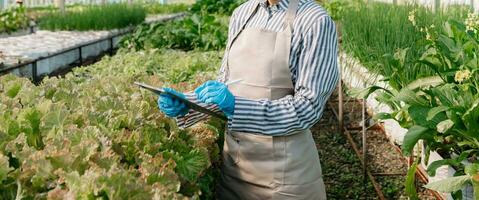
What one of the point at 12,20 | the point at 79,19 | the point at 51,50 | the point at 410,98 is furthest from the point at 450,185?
the point at 12,20

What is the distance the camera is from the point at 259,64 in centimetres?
249

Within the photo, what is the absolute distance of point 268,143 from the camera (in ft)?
8.17

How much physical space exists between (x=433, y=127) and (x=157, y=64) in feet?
10.6

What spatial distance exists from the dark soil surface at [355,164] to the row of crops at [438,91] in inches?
31.5

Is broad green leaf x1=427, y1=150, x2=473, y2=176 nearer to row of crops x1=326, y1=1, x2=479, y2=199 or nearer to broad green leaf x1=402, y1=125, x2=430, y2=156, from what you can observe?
row of crops x1=326, y1=1, x2=479, y2=199

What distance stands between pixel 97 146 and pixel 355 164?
12.8 feet

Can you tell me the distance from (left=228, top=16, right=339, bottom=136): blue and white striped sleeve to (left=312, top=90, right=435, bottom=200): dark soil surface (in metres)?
2.52

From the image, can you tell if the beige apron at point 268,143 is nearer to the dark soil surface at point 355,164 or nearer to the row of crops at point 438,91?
the row of crops at point 438,91

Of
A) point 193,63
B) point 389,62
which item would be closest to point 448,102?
point 389,62

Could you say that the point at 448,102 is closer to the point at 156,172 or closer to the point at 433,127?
the point at 433,127

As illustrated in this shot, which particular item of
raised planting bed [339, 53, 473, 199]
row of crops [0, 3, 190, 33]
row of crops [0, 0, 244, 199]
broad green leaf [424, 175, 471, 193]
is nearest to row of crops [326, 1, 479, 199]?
broad green leaf [424, 175, 471, 193]

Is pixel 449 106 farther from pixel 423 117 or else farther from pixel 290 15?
pixel 290 15

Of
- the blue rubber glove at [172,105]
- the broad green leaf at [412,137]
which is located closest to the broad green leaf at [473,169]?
the broad green leaf at [412,137]

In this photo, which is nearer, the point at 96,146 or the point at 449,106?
the point at 96,146
